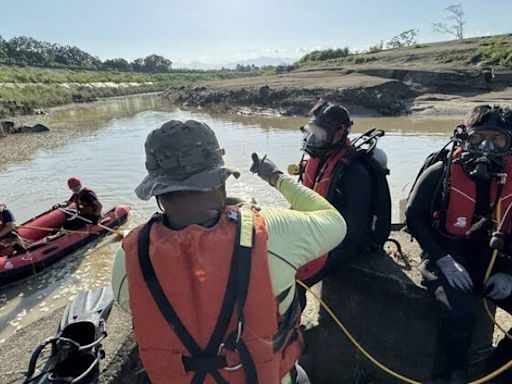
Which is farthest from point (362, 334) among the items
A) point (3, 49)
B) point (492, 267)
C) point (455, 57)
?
point (3, 49)

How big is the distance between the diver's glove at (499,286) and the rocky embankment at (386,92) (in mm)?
20400

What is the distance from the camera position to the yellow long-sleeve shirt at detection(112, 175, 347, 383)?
1.52 meters

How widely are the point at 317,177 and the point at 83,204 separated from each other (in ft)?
18.9

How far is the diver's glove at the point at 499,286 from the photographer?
2.44 meters

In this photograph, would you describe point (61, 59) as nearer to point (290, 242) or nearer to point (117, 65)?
point (117, 65)

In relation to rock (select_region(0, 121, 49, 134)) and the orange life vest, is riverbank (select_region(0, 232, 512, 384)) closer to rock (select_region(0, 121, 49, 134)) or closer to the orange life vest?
the orange life vest

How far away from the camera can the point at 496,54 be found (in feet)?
93.0

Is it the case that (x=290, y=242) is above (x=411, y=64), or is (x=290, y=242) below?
above

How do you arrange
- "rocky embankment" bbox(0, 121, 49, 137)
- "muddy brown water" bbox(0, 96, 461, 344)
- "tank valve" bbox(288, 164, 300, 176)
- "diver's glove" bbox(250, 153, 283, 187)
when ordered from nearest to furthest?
"diver's glove" bbox(250, 153, 283, 187)
"tank valve" bbox(288, 164, 300, 176)
"muddy brown water" bbox(0, 96, 461, 344)
"rocky embankment" bbox(0, 121, 49, 137)

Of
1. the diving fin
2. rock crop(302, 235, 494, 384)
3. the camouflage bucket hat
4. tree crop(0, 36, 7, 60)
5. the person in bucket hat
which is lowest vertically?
rock crop(302, 235, 494, 384)

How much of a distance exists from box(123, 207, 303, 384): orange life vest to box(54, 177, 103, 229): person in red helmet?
6705 mm

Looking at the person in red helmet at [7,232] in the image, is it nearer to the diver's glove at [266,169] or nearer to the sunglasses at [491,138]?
the diver's glove at [266,169]

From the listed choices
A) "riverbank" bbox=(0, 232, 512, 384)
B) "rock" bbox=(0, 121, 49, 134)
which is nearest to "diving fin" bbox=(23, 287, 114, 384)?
"riverbank" bbox=(0, 232, 512, 384)

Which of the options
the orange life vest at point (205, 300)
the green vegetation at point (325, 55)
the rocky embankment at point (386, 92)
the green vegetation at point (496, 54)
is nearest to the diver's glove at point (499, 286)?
the orange life vest at point (205, 300)
